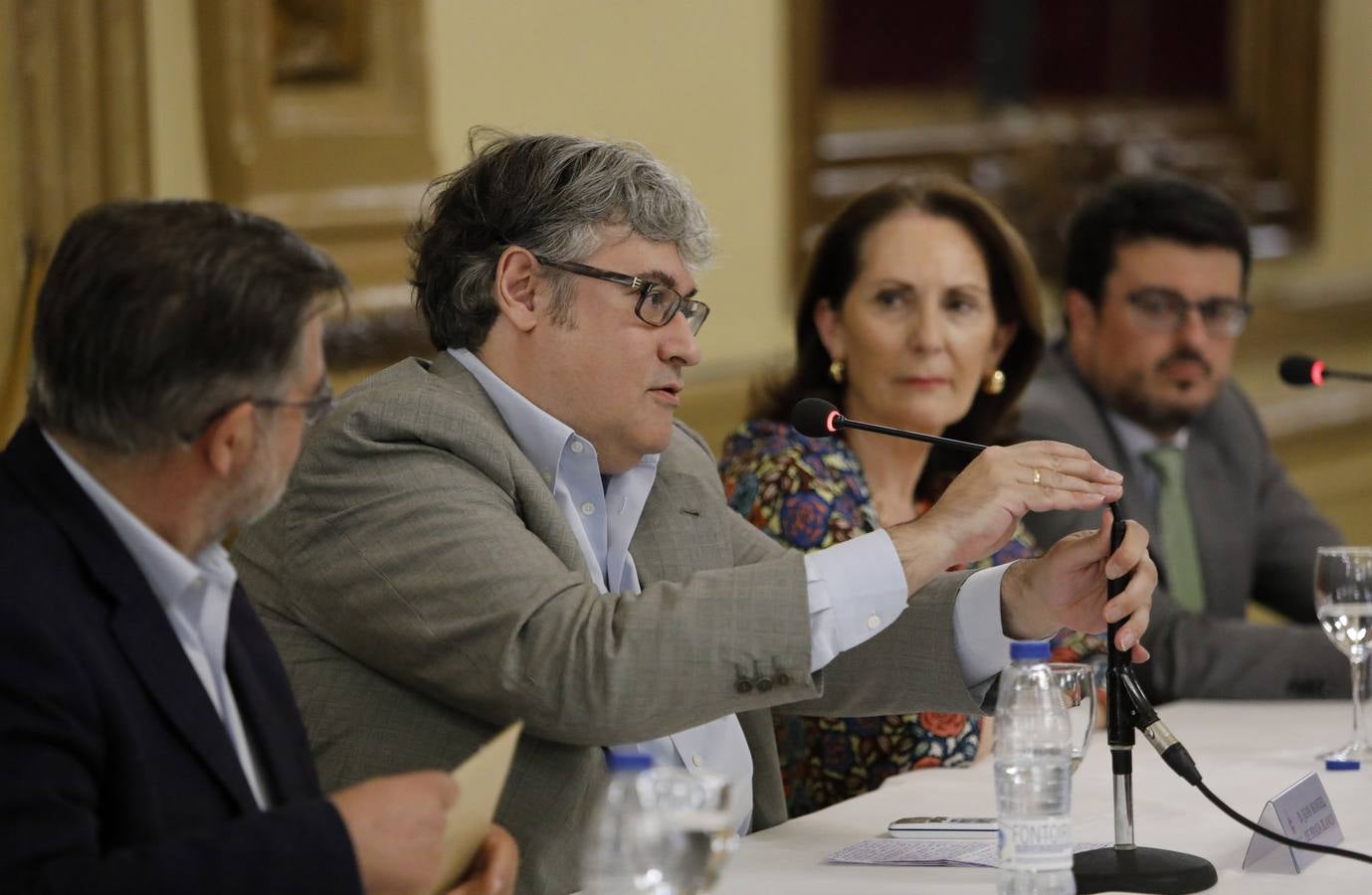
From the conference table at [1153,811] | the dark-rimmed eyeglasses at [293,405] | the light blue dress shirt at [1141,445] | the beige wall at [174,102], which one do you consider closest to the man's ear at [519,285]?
the dark-rimmed eyeglasses at [293,405]

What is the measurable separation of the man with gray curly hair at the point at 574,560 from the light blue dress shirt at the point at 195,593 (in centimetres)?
28

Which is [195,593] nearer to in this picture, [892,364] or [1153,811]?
[1153,811]

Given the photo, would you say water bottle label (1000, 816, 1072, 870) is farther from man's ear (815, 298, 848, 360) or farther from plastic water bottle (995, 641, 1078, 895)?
man's ear (815, 298, 848, 360)

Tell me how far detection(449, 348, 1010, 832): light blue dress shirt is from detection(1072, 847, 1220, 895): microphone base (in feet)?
1.01

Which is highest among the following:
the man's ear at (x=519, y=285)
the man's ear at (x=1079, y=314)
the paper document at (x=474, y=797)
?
the man's ear at (x=519, y=285)

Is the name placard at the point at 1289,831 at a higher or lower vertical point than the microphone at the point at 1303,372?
lower

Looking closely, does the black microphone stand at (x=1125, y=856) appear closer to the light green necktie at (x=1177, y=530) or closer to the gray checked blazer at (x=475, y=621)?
the gray checked blazer at (x=475, y=621)

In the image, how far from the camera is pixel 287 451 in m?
1.50

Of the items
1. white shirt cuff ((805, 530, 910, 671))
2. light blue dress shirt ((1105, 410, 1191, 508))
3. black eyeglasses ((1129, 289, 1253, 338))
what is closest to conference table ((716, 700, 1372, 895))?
white shirt cuff ((805, 530, 910, 671))

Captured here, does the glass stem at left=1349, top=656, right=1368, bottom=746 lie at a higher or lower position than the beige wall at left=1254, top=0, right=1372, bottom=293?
lower

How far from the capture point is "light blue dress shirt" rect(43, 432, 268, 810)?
1447 millimetres

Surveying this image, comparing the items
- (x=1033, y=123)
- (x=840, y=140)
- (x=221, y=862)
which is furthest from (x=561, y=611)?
(x=1033, y=123)

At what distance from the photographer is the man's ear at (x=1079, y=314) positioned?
355cm

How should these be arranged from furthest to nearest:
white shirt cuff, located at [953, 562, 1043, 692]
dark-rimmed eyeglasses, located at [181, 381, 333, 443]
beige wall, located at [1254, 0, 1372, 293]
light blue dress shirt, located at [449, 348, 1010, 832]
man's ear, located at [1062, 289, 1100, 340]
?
1. beige wall, located at [1254, 0, 1372, 293]
2. man's ear, located at [1062, 289, 1100, 340]
3. white shirt cuff, located at [953, 562, 1043, 692]
4. light blue dress shirt, located at [449, 348, 1010, 832]
5. dark-rimmed eyeglasses, located at [181, 381, 333, 443]
